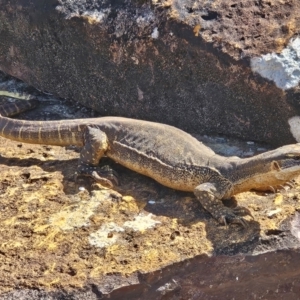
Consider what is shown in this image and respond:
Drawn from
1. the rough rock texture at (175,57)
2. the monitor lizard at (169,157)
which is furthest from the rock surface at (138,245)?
the rough rock texture at (175,57)

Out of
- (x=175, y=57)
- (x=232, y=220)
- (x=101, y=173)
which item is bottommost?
(x=101, y=173)

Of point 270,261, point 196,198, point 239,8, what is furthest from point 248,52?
point 270,261

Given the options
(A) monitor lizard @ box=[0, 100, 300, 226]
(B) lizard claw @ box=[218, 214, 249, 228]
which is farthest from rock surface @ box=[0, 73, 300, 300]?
(A) monitor lizard @ box=[0, 100, 300, 226]

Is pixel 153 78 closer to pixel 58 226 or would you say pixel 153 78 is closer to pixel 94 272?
pixel 58 226

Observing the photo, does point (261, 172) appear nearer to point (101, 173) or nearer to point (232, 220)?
point (232, 220)

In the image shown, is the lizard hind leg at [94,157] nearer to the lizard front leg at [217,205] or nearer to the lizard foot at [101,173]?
the lizard foot at [101,173]

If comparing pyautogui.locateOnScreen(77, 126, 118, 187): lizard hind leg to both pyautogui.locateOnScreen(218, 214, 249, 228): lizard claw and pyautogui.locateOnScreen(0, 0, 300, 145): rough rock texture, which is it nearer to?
pyautogui.locateOnScreen(0, 0, 300, 145): rough rock texture

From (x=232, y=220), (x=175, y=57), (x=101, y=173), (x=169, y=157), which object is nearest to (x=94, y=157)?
(x=101, y=173)
